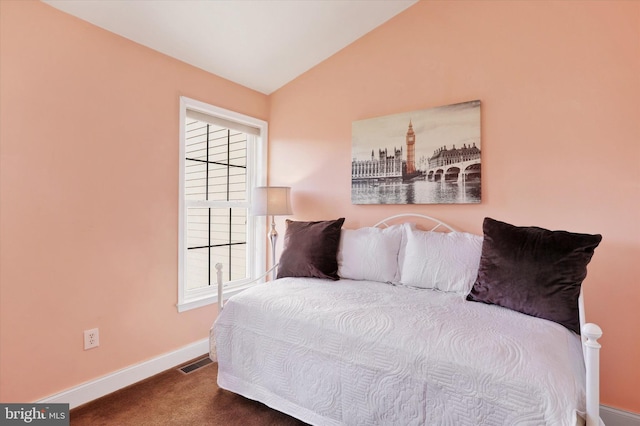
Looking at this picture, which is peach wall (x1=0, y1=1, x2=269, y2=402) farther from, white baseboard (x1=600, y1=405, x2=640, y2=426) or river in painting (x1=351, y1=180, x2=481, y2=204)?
white baseboard (x1=600, y1=405, x2=640, y2=426)

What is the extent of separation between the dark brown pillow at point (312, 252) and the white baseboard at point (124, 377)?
96 cm

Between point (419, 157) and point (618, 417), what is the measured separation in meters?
1.87

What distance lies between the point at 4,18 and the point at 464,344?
271 cm

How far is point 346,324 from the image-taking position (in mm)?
1530

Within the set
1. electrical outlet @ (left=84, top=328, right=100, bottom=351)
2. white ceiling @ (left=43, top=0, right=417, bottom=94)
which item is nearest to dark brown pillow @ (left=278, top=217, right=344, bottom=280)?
electrical outlet @ (left=84, top=328, right=100, bottom=351)

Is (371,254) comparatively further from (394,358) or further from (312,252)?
(394,358)

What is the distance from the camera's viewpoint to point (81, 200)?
1.98 m

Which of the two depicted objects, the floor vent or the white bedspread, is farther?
the floor vent

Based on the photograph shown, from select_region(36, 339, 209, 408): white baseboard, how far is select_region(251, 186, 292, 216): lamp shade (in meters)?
1.18

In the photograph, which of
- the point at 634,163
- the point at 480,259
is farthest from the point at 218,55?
the point at 634,163

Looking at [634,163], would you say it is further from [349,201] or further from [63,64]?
[63,64]

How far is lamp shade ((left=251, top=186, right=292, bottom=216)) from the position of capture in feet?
9.07

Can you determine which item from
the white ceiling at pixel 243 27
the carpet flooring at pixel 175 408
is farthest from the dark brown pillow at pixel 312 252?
the white ceiling at pixel 243 27

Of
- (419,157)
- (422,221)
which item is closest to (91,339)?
(422,221)
